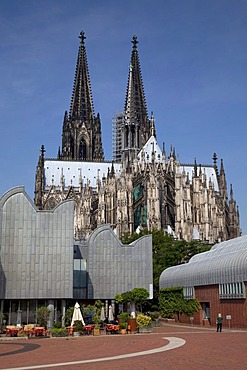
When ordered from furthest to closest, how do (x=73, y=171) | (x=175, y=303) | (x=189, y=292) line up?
1. (x=73, y=171)
2. (x=175, y=303)
3. (x=189, y=292)

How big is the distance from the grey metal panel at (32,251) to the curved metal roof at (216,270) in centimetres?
1047

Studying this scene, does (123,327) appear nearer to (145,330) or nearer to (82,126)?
(145,330)

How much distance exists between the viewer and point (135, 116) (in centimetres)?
11588

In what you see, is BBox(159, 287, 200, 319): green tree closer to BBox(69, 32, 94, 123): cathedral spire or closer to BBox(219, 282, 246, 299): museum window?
BBox(219, 282, 246, 299): museum window

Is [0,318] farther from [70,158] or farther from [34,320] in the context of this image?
[70,158]

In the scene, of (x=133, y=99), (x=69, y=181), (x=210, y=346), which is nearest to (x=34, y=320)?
(x=210, y=346)

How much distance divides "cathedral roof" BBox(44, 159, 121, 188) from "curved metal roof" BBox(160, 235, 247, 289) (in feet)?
195

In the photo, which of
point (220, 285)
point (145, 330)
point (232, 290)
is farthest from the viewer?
point (220, 285)

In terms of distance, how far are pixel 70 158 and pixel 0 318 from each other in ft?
270

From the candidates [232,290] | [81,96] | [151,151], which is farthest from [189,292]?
[81,96]

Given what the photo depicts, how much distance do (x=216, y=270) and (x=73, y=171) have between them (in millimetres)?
74488

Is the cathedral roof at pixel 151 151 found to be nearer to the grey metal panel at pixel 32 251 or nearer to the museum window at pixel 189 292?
the museum window at pixel 189 292

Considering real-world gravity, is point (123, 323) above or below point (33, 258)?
below

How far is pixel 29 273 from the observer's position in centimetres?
3694
